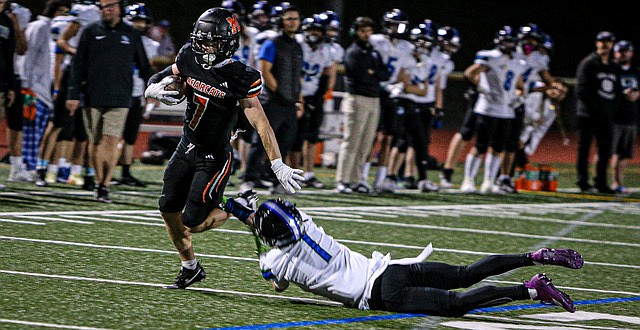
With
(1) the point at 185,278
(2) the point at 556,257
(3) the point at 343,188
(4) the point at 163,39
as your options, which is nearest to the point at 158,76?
(1) the point at 185,278

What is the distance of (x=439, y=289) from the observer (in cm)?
590

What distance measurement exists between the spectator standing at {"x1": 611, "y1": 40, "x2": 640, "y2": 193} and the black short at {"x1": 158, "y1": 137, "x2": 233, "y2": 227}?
10.5 m

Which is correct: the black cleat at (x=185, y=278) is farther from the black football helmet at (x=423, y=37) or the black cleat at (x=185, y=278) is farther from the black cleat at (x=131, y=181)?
the black football helmet at (x=423, y=37)

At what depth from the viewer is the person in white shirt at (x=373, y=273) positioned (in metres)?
5.79

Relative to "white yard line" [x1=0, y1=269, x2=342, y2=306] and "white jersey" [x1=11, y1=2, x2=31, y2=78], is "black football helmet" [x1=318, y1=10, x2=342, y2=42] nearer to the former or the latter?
"white jersey" [x1=11, y1=2, x2=31, y2=78]

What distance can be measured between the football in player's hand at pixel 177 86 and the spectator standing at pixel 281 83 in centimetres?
580

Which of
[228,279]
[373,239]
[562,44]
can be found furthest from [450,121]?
[228,279]

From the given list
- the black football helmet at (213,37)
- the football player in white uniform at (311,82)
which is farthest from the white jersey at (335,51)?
the black football helmet at (213,37)

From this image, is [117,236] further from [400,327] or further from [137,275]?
[400,327]

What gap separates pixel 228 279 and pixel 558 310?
6.68 feet

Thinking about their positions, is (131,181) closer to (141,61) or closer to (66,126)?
(66,126)

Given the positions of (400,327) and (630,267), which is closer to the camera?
(400,327)

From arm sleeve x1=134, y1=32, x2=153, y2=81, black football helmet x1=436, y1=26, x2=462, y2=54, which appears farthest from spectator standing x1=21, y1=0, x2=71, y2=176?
black football helmet x1=436, y1=26, x2=462, y2=54

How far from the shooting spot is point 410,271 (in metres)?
5.97
